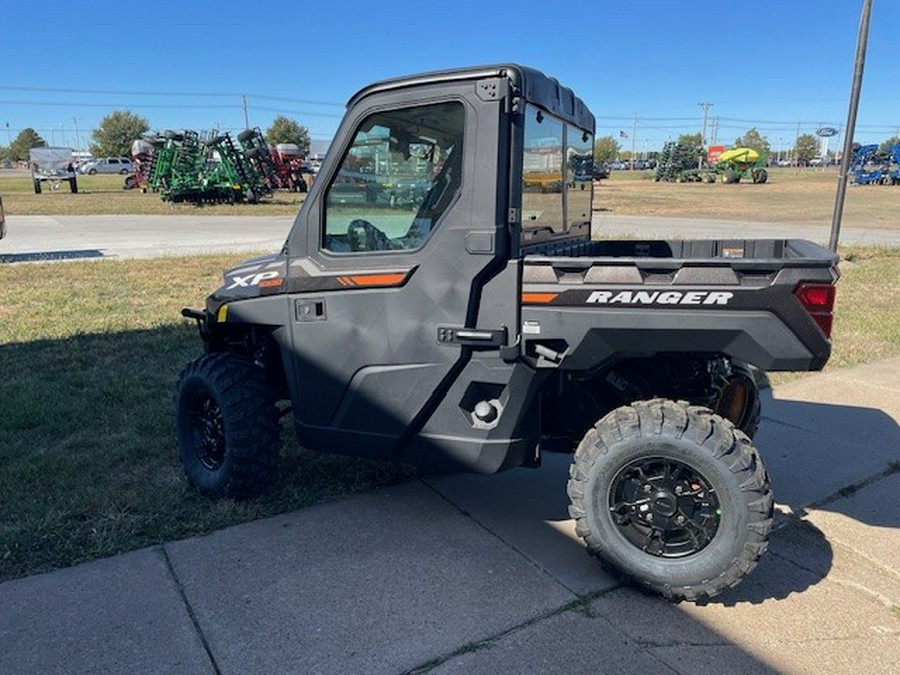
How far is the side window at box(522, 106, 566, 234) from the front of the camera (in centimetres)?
314

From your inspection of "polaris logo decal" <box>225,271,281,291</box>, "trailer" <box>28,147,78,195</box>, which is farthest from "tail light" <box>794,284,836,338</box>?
"trailer" <box>28,147,78,195</box>

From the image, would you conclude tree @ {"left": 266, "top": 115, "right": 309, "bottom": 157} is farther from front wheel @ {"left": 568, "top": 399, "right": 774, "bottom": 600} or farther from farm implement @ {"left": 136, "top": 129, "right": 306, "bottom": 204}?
front wheel @ {"left": 568, "top": 399, "right": 774, "bottom": 600}

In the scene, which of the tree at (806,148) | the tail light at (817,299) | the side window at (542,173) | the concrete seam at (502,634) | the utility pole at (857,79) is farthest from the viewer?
the tree at (806,148)

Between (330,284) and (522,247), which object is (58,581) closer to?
(330,284)

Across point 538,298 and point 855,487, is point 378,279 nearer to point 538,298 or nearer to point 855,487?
point 538,298

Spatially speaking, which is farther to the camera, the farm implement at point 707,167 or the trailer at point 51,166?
the farm implement at point 707,167

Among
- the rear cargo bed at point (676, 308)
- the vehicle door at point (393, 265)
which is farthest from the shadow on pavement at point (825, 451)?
the vehicle door at point (393, 265)

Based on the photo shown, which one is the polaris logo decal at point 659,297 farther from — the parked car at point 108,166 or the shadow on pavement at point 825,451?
the parked car at point 108,166

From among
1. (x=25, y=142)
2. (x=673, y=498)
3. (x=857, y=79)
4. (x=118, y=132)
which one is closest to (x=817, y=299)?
(x=673, y=498)

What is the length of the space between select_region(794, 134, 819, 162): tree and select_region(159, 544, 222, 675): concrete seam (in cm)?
13297

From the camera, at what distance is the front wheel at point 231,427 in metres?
3.53

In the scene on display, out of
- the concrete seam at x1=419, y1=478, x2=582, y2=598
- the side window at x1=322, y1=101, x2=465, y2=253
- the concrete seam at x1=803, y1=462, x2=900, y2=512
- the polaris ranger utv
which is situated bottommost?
the concrete seam at x1=803, y1=462, x2=900, y2=512

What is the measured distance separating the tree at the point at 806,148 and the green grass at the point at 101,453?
130447 mm

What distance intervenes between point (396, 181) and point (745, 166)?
5310cm
